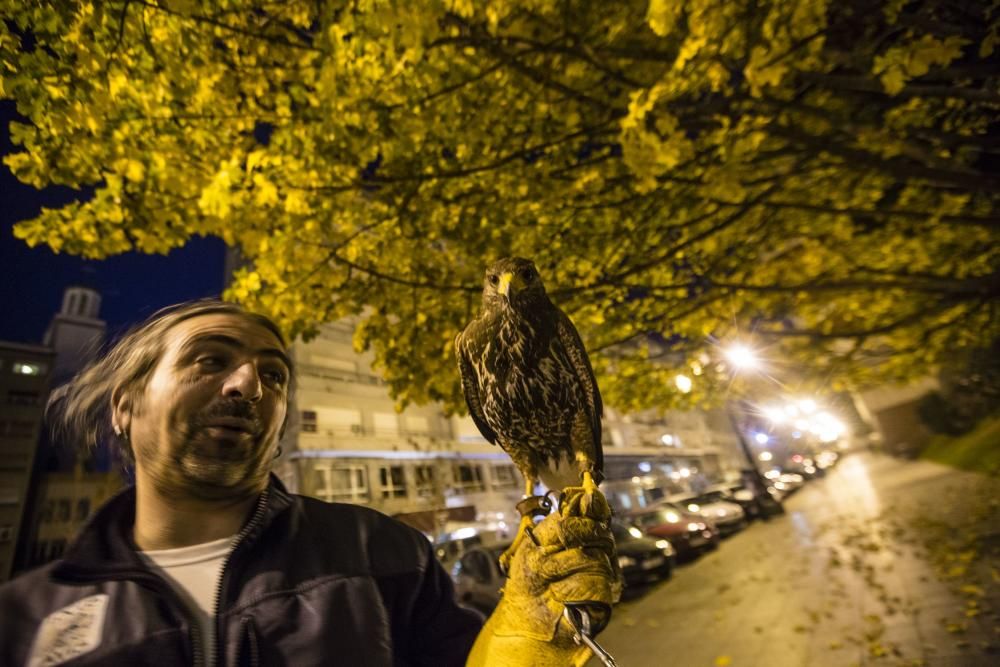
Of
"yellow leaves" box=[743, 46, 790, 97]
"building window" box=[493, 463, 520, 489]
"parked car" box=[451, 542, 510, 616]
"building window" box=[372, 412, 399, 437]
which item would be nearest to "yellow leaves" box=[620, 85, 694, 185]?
"yellow leaves" box=[743, 46, 790, 97]

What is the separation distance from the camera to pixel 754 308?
8156mm

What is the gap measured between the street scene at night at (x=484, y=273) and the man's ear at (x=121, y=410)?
19mm

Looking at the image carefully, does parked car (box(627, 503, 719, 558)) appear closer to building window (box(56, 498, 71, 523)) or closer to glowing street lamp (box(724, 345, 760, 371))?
glowing street lamp (box(724, 345, 760, 371))

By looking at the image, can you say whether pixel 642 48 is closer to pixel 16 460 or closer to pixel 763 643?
pixel 763 643

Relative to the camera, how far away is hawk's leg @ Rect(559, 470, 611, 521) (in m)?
1.65

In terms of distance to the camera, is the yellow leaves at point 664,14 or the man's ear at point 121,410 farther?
the yellow leaves at point 664,14

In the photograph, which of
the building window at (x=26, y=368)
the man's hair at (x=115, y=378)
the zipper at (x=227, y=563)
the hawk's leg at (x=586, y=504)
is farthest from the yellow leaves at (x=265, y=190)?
the building window at (x=26, y=368)

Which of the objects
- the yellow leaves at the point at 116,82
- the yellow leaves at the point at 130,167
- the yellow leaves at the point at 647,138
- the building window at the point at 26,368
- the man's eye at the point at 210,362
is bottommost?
the man's eye at the point at 210,362

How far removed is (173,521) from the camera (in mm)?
1848

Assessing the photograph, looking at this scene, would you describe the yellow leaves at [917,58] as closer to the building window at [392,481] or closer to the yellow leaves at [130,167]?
the yellow leaves at [130,167]

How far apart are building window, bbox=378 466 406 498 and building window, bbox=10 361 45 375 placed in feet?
100

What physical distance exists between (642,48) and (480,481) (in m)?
22.9

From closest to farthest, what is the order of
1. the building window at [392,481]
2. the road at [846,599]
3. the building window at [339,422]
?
the road at [846,599], the building window at [339,422], the building window at [392,481]

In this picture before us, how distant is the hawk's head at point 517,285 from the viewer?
2236 millimetres
